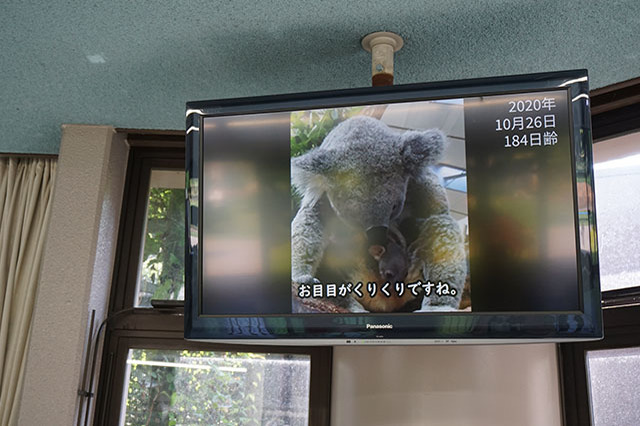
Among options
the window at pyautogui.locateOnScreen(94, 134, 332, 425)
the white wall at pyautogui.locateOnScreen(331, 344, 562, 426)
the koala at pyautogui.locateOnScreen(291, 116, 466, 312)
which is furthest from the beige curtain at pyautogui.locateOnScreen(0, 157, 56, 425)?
the koala at pyautogui.locateOnScreen(291, 116, 466, 312)

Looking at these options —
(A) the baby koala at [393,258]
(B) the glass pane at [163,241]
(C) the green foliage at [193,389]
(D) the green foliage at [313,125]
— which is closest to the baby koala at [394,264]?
(A) the baby koala at [393,258]

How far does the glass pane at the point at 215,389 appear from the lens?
10.3ft

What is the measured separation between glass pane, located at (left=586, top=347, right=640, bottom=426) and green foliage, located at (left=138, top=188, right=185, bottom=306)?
185cm

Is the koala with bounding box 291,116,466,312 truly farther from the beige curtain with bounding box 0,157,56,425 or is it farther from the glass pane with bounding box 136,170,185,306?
the beige curtain with bounding box 0,157,56,425

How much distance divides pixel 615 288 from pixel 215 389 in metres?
1.76

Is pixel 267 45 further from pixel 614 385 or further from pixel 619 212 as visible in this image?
pixel 614 385

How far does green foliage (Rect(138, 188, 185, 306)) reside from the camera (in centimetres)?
339

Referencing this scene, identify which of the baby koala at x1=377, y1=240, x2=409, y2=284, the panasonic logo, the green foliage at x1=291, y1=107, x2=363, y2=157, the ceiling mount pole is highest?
the ceiling mount pole

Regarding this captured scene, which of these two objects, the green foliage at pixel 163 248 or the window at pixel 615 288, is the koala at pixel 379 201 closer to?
the window at pixel 615 288

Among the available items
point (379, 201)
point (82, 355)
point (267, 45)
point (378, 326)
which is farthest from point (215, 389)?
point (267, 45)

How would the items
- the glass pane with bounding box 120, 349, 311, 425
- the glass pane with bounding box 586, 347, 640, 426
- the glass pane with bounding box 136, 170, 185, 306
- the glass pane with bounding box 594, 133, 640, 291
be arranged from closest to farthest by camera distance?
the glass pane with bounding box 586, 347, 640, 426, the glass pane with bounding box 594, 133, 640, 291, the glass pane with bounding box 120, 349, 311, 425, the glass pane with bounding box 136, 170, 185, 306

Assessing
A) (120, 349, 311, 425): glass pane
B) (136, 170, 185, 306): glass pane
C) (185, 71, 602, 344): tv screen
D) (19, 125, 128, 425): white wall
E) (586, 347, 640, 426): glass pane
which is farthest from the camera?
(136, 170, 185, 306): glass pane

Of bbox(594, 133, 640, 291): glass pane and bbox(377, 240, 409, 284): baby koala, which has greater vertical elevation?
bbox(594, 133, 640, 291): glass pane

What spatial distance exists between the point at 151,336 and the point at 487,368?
1.53 m
